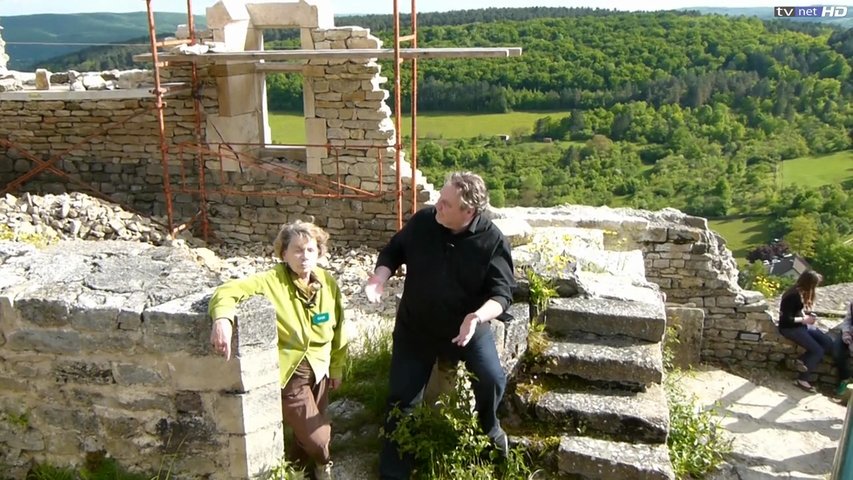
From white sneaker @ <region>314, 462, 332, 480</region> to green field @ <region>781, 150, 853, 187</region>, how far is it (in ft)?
136

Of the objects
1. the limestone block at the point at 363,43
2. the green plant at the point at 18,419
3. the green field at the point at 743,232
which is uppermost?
the limestone block at the point at 363,43

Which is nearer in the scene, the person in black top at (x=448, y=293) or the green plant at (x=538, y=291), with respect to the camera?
the person in black top at (x=448, y=293)

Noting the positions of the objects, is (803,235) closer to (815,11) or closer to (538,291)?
(815,11)

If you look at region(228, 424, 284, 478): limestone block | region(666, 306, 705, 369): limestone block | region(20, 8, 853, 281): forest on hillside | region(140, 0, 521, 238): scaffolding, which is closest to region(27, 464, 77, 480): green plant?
region(228, 424, 284, 478): limestone block

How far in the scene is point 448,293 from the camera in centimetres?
338

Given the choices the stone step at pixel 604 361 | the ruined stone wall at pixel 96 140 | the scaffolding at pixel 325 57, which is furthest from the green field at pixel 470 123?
the stone step at pixel 604 361

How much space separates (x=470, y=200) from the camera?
10.8ft

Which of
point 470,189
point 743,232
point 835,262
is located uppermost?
point 470,189


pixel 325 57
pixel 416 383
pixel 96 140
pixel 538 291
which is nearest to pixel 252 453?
pixel 416 383

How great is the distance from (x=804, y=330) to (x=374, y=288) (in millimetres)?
6289

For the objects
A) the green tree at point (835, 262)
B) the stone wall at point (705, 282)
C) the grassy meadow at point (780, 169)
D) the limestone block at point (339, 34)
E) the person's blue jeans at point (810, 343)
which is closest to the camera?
the person's blue jeans at point (810, 343)

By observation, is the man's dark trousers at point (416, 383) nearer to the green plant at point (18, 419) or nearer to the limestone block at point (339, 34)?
the green plant at point (18, 419)

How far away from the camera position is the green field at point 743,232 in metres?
34.9

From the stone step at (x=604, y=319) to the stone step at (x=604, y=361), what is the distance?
0.08m
